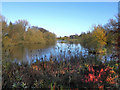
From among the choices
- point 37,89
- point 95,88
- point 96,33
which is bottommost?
point 37,89

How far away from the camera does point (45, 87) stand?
101 inches

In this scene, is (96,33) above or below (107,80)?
above

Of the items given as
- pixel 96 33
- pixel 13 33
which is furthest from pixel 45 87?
pixel 96 33

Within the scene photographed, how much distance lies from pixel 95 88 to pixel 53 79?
46.6 inches

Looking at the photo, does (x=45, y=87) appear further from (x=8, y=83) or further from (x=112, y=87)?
(x=112, y=87)

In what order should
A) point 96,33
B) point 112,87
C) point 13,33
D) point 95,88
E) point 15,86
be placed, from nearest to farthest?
point 95,88 → point 112,87 → point 15,86 → point 13,33 → point 96,33

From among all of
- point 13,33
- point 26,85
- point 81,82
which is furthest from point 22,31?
point 81,82

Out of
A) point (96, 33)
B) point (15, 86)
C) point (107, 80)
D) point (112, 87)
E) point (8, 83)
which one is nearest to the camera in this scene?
point (112, 87)

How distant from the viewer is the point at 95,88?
7.18 ft

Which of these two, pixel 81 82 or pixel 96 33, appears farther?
pixel 96 33

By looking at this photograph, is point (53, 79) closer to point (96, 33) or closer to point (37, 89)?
point (37, 89)

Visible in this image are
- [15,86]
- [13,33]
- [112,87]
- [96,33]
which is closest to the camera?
[112,87]

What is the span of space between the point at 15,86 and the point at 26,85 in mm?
306

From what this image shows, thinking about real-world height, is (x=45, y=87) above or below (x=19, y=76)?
below
